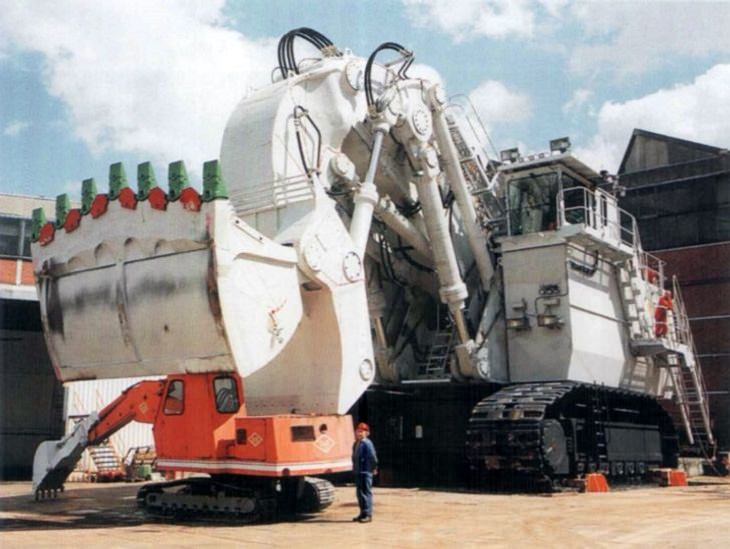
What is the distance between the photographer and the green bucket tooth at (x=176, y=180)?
11.1 m

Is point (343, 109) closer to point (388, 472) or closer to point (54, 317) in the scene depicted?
point (54, 317)

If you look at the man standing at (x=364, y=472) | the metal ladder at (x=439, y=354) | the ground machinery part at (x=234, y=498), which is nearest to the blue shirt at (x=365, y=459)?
the man standing at (x=364, y=472)

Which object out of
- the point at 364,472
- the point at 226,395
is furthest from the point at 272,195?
the point at 364,472

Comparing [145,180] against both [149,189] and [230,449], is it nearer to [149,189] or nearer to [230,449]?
[149,189]

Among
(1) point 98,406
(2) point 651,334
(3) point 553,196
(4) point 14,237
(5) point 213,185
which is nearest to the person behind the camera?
(5) point 213,185

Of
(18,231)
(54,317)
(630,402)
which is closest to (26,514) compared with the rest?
(54,317)

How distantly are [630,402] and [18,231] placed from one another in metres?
20.1

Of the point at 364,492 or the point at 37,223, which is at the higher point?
the point at 37,223

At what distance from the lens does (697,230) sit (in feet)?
107

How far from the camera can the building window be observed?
27641 millimetres

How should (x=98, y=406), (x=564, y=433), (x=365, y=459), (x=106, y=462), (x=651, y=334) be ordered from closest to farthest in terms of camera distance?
(x=365, y=459) → (x=564, y=433) → (x=651, y=334) → (x=106, y=462) → (x=98, y=406)

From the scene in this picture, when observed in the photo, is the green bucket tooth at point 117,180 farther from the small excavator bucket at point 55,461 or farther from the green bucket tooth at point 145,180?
the small excavator bucket at point 55,461

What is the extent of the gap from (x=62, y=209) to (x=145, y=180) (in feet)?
6.26

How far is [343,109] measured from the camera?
50.5ft
